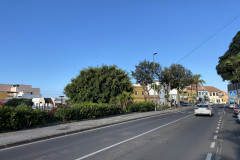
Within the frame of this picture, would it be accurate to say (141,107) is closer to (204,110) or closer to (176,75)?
(204,110)

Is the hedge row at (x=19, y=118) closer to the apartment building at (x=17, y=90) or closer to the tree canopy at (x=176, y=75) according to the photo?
the tree canopy at (x=176, y=75)

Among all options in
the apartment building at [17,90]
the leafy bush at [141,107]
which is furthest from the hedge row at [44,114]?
the apartment building at [17,90]

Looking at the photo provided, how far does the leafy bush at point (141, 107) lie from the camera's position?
27.5 meters

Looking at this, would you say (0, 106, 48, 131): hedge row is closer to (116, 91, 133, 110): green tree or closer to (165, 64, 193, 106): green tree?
(116, 91, 133, 110): green tree

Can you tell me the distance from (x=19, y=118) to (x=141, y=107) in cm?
2052

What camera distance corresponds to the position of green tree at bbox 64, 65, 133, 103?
2688 centimetres

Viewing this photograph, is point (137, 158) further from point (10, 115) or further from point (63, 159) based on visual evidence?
point (10, 115)

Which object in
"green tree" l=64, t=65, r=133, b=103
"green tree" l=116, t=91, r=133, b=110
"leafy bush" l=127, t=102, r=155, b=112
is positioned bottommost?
"leafy bush" l=127, t=102, r=155, b=112

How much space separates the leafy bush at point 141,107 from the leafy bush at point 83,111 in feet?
20.0

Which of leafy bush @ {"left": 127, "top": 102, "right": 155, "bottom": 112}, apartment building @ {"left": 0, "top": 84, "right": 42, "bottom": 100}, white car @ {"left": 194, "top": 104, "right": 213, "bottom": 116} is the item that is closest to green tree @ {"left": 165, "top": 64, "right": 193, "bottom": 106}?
leafy bush @ {"left": 127, "top": 102, "right": 155, "bottom": 112}

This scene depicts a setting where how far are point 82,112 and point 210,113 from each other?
1466 cm

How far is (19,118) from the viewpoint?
457 inches

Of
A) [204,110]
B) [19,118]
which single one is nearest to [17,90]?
[19,118]

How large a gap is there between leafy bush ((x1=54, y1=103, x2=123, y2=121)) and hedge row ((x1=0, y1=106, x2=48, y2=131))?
189 centimetres
